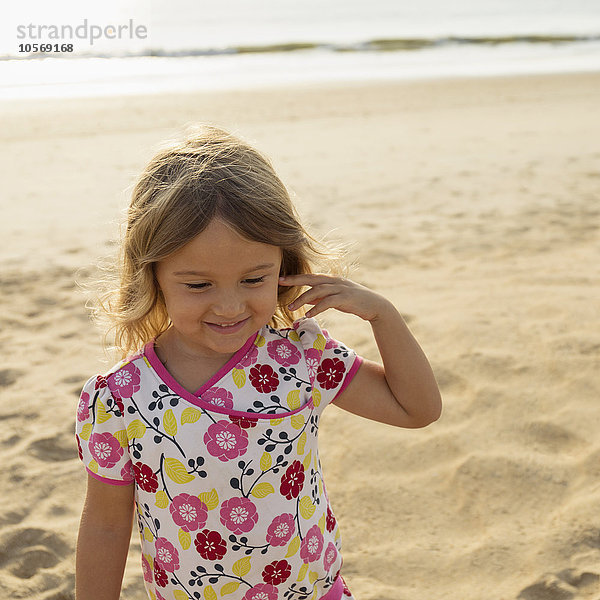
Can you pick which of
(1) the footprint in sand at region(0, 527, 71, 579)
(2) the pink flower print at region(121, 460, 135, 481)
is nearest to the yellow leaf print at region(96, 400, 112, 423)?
(2) the pink flower print at region(121, 460, 135, 481)

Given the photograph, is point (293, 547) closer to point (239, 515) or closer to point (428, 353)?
point (239, 515)

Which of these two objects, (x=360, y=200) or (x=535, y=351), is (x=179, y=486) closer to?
(x=535, y=351)

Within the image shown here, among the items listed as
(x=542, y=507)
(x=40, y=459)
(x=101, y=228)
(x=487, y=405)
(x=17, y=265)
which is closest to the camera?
(x=542, y=507)

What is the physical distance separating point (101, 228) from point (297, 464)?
5.44m

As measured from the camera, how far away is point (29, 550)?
9.91 feet

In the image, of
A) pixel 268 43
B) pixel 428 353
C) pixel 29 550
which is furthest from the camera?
pixel 268 43

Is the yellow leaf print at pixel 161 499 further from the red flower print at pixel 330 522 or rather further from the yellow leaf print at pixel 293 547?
the red flower print at pixel 330 522

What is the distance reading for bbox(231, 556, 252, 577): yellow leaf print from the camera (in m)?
1.78

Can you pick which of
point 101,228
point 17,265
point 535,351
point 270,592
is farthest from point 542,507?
point 101,228

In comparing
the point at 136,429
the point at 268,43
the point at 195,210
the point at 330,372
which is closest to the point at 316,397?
the point at 330,372

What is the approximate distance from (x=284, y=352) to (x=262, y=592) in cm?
50

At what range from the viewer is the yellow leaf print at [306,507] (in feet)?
5.95

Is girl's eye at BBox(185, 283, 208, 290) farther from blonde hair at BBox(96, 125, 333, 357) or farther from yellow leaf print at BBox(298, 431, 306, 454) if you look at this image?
yellow leaf print at BBox(298, 431, 306, 454)

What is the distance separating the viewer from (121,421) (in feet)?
5.66
